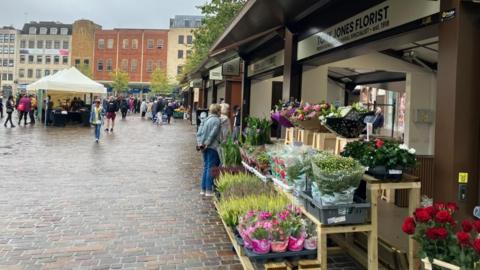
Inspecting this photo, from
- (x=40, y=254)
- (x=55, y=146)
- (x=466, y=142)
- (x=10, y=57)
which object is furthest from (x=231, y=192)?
(x=10, y=57)

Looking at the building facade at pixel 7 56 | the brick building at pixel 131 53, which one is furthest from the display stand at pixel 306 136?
the building facade at pixel 7 56

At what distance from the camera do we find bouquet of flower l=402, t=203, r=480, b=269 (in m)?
2.75

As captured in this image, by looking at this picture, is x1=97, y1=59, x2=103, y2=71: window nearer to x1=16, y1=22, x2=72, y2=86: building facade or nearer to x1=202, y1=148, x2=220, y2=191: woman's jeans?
x1=16, y1=22, x2=72, y2=86: building facade

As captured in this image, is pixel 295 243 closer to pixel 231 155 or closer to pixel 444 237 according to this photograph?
pixel 444 237

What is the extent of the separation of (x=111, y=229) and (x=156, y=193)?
2230 mm

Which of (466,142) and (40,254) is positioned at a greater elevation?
(466,142)

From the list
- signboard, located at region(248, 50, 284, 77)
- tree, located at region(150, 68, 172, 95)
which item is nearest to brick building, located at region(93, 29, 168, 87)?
tree, located at region(150, 68, 172, 95)

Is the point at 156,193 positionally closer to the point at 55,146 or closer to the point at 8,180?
the point at 8,180

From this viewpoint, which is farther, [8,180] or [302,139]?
[8,180]

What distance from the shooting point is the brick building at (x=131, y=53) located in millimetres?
71812

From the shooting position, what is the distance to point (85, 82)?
22.9 meters

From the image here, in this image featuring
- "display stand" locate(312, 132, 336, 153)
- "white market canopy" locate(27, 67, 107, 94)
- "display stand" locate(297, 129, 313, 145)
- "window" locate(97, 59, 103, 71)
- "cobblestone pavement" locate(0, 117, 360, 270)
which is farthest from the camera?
"window" locate(97, 59, 103, 71)

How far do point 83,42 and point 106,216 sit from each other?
238 ft

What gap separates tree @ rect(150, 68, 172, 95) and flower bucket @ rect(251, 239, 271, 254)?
2427 inches
